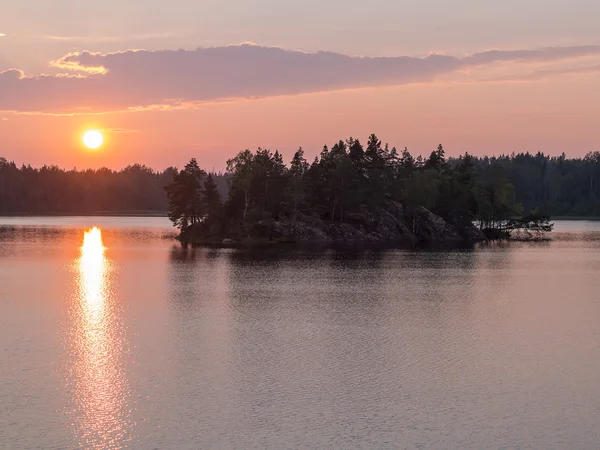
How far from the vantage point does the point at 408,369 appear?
134 feet

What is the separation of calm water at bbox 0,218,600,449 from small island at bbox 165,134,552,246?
64.6m

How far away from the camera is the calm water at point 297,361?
30.3 m

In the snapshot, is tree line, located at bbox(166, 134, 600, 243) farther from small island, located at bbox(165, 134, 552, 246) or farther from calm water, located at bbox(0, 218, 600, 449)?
calm water, located at bbox(0, 218, 600, 449)

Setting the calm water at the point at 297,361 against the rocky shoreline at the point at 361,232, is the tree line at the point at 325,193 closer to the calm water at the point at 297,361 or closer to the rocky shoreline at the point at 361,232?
the rocky shoreline at the point at 361,232

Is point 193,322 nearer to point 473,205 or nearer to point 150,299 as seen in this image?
point 150,299

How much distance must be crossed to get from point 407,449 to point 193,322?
2993cm

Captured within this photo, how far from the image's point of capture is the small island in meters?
151

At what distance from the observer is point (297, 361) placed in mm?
42156

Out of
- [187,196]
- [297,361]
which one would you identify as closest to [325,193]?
[187,196]

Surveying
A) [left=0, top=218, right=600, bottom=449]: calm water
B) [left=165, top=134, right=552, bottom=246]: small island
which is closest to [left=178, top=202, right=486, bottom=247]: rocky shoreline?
[left=165, top=134, right=552, bottom=246]: small island

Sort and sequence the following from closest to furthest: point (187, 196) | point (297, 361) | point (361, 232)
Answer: point (297, 361) < point (187, 196) < point (361, 232)

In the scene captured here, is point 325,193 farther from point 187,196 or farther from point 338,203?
point 187,196

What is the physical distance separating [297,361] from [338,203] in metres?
120

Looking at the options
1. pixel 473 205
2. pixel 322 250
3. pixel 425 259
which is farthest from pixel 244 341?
pixel 473 205
